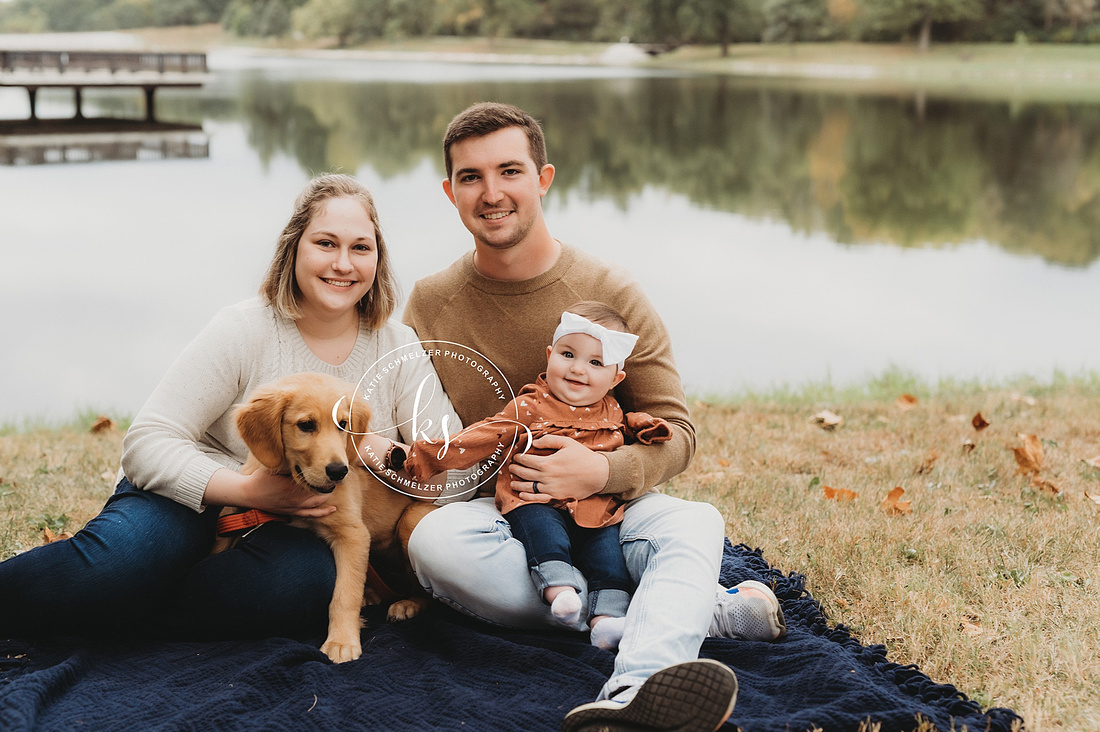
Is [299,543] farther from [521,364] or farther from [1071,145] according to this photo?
[1071,145]

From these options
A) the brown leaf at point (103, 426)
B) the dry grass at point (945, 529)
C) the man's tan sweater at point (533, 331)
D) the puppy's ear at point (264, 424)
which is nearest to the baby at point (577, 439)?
the man's tan sweater at point (533, 331)

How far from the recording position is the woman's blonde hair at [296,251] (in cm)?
291

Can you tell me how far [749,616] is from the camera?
283 cm

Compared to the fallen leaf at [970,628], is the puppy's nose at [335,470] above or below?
above

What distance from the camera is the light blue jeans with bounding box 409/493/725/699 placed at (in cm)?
245

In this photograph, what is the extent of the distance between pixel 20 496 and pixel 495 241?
2844 millimetres

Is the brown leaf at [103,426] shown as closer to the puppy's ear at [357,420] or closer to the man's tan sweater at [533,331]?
the man's tan sweater at [533,331]

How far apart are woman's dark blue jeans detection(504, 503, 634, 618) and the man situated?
0.05 meters

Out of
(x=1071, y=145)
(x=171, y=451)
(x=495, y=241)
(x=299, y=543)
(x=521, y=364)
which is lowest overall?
(x=299, y=543)

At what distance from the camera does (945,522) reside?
3889mm

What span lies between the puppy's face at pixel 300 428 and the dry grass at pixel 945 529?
185cm

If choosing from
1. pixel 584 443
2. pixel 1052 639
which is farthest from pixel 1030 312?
pixel 584 443

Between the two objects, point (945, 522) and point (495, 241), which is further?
point (945, 522)

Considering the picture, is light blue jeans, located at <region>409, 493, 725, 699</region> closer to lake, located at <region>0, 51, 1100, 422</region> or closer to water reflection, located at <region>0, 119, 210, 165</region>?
lake, located at <region>0, 51, 1100, 422</region>
